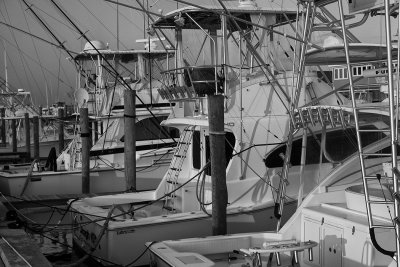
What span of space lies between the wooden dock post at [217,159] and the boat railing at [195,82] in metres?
1.81

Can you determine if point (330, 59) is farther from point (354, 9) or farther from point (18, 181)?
point (18, 181)

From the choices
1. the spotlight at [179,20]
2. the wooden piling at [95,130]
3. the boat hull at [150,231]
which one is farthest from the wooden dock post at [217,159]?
the wooden piling at [95,130]

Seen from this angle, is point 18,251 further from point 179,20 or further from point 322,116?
point 179,20

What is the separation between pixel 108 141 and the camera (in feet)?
68.7

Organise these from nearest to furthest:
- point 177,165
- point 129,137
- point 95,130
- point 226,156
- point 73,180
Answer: point 226,156 → point 177,165 → point 129,137 → point 73,180 → point 95,130

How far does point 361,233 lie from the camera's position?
7.15 metres

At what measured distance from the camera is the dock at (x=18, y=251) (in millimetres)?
7777

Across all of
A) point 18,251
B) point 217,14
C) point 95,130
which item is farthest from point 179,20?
point 95,130

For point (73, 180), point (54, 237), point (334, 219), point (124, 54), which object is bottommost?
point (54, 237)

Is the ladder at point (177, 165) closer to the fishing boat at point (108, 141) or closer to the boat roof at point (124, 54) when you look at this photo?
the fishing boat at point (108, 141)

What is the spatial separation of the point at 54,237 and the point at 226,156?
A: 4.60m

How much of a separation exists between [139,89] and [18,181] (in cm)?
571

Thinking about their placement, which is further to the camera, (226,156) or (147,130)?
(147,130)

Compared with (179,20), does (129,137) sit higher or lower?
lower
